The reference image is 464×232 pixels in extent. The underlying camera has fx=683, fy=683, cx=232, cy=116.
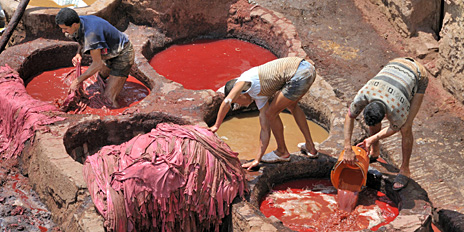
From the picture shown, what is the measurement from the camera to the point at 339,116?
805cm

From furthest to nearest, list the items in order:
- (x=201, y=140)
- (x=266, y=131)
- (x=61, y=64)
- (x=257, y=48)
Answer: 1. (x=257, y=48)
2. (x=61, y=64)
3. (x=266, y=131)
4. (x=201, y=140)

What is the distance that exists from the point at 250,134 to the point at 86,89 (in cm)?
206

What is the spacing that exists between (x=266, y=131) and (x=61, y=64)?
3576 millimetres

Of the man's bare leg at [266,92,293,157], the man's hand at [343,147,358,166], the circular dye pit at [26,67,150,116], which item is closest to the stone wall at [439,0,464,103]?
the man's hand at [343,147,358,166]

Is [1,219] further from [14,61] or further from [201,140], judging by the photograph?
[14,61]

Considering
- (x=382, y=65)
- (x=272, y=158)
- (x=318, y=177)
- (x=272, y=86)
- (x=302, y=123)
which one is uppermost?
(x=272, y=86)

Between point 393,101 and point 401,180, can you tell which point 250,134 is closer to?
point 401,180

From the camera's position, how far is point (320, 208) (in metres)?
6.66

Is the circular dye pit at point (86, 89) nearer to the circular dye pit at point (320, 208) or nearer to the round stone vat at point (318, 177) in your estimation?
the round stone vat at point (318, 177)

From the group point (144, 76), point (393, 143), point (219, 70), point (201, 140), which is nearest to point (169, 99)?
point (144, 76)

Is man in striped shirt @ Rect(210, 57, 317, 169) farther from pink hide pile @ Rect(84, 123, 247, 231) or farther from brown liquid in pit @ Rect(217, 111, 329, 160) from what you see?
brown liquid in pit @ Rect(217, 111, 329, 160)

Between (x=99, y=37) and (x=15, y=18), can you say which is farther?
(x=15, y=18)

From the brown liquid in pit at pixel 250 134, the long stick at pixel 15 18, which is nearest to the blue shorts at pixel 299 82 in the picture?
the brown liquid in pit at pixel 250 134

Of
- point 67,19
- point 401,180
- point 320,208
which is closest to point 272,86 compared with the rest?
point 320,208
